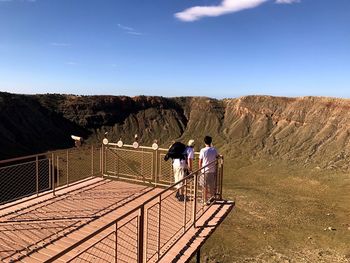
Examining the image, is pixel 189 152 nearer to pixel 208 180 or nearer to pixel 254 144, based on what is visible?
pixel 208 180

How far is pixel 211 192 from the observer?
1030cm

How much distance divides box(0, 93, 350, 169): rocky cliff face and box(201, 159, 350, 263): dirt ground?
7305mm

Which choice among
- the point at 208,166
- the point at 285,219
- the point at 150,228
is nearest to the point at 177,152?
the point at 208,166

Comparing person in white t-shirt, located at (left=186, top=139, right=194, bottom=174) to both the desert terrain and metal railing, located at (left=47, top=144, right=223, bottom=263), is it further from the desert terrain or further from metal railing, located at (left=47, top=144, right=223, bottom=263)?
the desert terrain

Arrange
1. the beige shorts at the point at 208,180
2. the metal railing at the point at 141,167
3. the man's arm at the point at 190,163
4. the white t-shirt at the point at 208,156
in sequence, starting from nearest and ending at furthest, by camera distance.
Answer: the beige shorts at the point at 208,180
the white t-shirt at the point at 208,156
the man's arm at the point at 190,163
the metal railing at the point at 141,167

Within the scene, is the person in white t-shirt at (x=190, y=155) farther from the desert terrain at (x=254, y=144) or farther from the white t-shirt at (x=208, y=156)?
the desert terrain at (x=254, y=144)

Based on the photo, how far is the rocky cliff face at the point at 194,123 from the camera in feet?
153

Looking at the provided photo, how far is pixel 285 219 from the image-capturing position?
2520 cm

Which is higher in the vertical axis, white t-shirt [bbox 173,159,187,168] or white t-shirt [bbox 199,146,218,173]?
white t-shirt [bbox 199,146,218,173]

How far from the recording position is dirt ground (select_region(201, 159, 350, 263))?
767 inches

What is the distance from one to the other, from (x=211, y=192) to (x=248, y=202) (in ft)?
63.4

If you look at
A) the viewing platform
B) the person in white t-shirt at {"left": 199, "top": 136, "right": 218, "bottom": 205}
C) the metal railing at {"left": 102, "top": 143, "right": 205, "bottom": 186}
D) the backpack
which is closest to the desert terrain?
the metal railing at {"left": 102, "top": 143, "right": 205, "bottom": 186}

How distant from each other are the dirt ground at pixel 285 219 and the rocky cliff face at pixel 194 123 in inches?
288

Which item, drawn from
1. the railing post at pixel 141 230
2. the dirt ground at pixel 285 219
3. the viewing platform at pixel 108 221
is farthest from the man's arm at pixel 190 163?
the dirt ground at pixel 285 219
